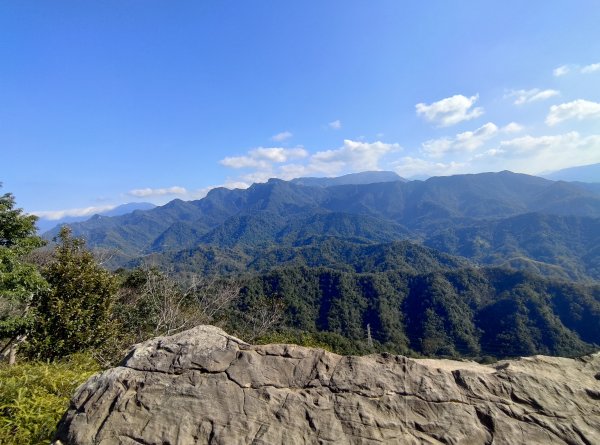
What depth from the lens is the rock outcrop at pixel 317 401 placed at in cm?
471

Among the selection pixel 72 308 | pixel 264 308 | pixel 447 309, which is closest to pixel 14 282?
pixel 72 308

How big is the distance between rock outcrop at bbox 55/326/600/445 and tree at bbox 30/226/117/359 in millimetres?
7223

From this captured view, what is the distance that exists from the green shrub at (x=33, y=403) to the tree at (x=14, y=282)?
174 inches

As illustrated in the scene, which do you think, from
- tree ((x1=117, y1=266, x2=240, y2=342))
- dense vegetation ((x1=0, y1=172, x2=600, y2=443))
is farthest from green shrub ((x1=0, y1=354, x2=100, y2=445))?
tree ((x1=117, y1=266, x2=240, y2=342))

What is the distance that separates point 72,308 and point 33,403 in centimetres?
637

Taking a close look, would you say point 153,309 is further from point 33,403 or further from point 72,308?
point 33,403

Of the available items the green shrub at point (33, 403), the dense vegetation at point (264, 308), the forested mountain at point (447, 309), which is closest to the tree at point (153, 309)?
the dense vegetation at point (264, 308)

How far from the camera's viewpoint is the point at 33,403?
584cm

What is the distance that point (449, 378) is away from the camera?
17.6 feet

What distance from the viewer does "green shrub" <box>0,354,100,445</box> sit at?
5312 mm

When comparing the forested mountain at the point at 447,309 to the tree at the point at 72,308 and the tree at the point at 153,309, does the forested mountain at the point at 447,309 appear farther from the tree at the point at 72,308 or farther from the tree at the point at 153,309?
the tree at the point at 72,308

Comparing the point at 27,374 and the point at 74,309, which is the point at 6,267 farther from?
the point at 27,374

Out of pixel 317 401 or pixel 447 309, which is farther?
pixel 447 309

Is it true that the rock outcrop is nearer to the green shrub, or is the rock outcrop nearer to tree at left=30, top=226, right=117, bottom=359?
the green shrub
